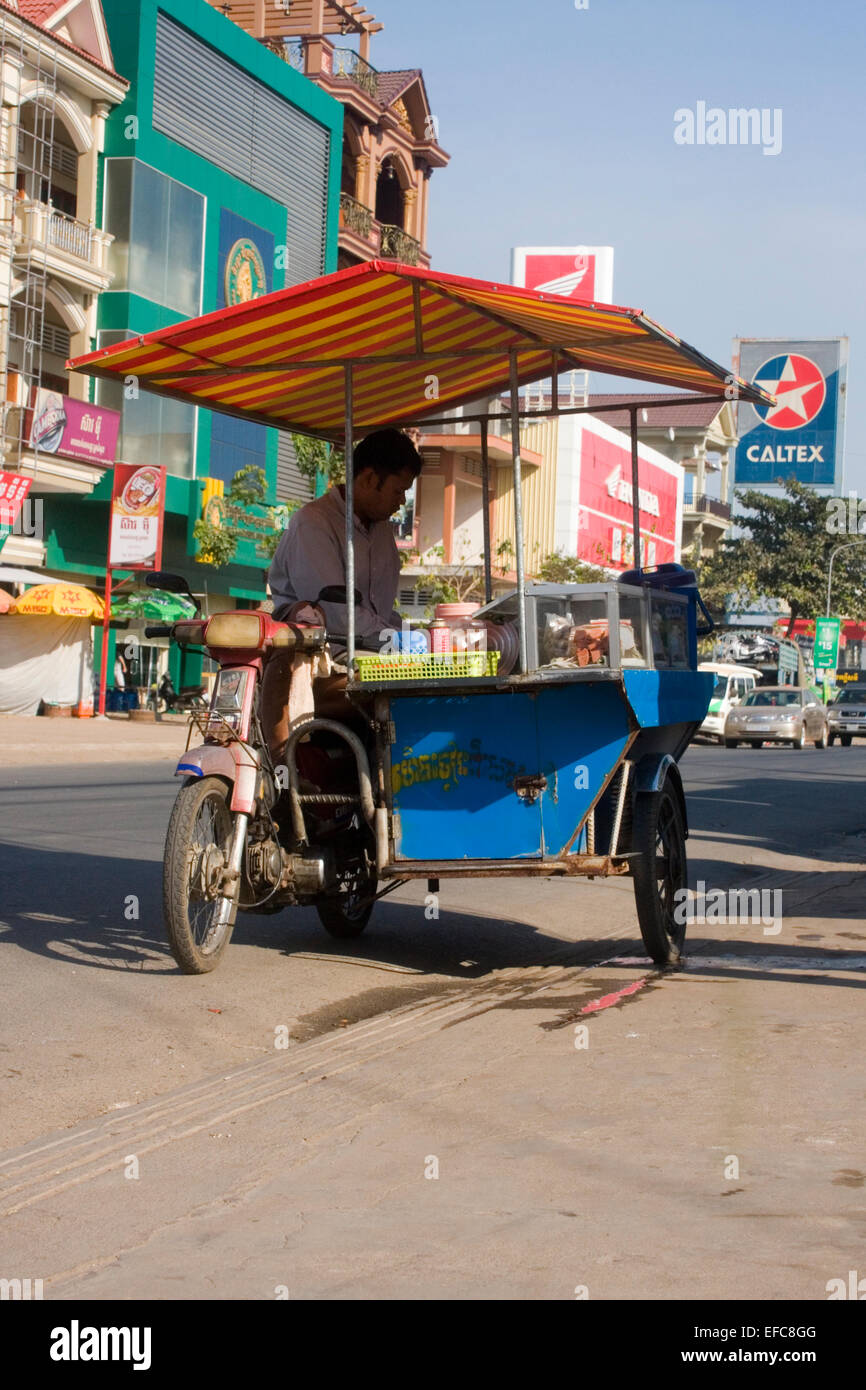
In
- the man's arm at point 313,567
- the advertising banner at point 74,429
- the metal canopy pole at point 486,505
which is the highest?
Result: the advertising banner at point 74,429

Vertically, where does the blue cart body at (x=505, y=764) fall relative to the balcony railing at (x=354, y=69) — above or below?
below

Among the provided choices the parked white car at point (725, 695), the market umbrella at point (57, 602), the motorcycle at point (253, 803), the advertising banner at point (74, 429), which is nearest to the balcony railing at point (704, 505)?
the parked white car at point (725, 695)

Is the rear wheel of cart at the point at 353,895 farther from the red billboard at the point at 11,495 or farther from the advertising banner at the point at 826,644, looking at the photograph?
the advertising banner at the point at 826,644

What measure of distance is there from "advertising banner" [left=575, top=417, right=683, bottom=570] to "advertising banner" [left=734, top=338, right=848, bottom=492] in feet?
85.3

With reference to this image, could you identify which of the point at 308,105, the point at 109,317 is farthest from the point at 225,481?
the point at 308,105

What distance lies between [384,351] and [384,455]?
Answer: 20.5 inches

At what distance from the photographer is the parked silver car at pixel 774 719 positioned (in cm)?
3778

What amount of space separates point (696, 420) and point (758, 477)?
5646cm

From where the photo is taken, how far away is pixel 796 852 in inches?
529

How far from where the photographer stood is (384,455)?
24.2 ft

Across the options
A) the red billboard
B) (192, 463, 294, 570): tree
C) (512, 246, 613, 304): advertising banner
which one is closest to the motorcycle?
the red billboard

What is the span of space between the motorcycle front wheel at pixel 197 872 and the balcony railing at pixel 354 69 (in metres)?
44.8

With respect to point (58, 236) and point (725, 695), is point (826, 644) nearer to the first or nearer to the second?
point (725, 695)

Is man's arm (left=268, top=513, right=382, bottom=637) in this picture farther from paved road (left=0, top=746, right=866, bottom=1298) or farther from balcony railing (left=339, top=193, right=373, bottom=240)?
balcony railing (left=339, top=193, right=373, bottom=240)
